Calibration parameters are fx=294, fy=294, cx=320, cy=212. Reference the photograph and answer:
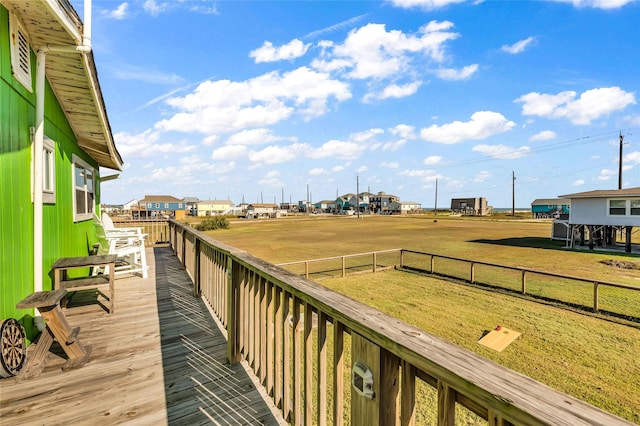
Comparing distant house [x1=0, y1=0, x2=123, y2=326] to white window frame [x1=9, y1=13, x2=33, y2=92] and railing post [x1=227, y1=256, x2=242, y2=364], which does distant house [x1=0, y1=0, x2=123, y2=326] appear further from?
railing post [x1=227, y1=256, x2=242, y2=364]

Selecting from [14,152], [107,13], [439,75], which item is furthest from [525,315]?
[439,75]

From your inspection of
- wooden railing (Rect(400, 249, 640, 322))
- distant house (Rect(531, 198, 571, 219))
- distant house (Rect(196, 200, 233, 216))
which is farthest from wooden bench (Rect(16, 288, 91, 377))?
distant house (Rect(196, 200, 233, 216))

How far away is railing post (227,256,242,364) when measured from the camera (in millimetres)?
2701

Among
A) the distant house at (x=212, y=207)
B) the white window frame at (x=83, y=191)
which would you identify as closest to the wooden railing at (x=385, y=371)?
the white window frame at (x=83, y=191)

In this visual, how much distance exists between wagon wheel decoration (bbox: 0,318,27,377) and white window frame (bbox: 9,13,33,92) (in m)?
2.41

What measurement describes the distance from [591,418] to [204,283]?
466 cm

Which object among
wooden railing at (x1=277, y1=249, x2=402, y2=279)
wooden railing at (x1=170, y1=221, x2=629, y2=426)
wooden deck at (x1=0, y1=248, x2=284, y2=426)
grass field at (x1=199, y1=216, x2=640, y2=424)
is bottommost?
grass field at (x1=199, y1=216, x2=640, y2=424)

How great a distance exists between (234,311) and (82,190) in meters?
5.67

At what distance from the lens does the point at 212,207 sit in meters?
75.8

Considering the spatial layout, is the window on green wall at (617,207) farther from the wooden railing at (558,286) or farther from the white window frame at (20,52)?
the white window frame at (20,52)

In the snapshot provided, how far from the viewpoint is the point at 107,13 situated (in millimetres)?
4859

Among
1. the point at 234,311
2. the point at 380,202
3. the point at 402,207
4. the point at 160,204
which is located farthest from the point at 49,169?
the point at 380,202

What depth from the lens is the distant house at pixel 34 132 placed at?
9.00ft

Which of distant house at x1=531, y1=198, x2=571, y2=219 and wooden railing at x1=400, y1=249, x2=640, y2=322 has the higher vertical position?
distant house at x1=531, y1=198, x2=571, y2=219
